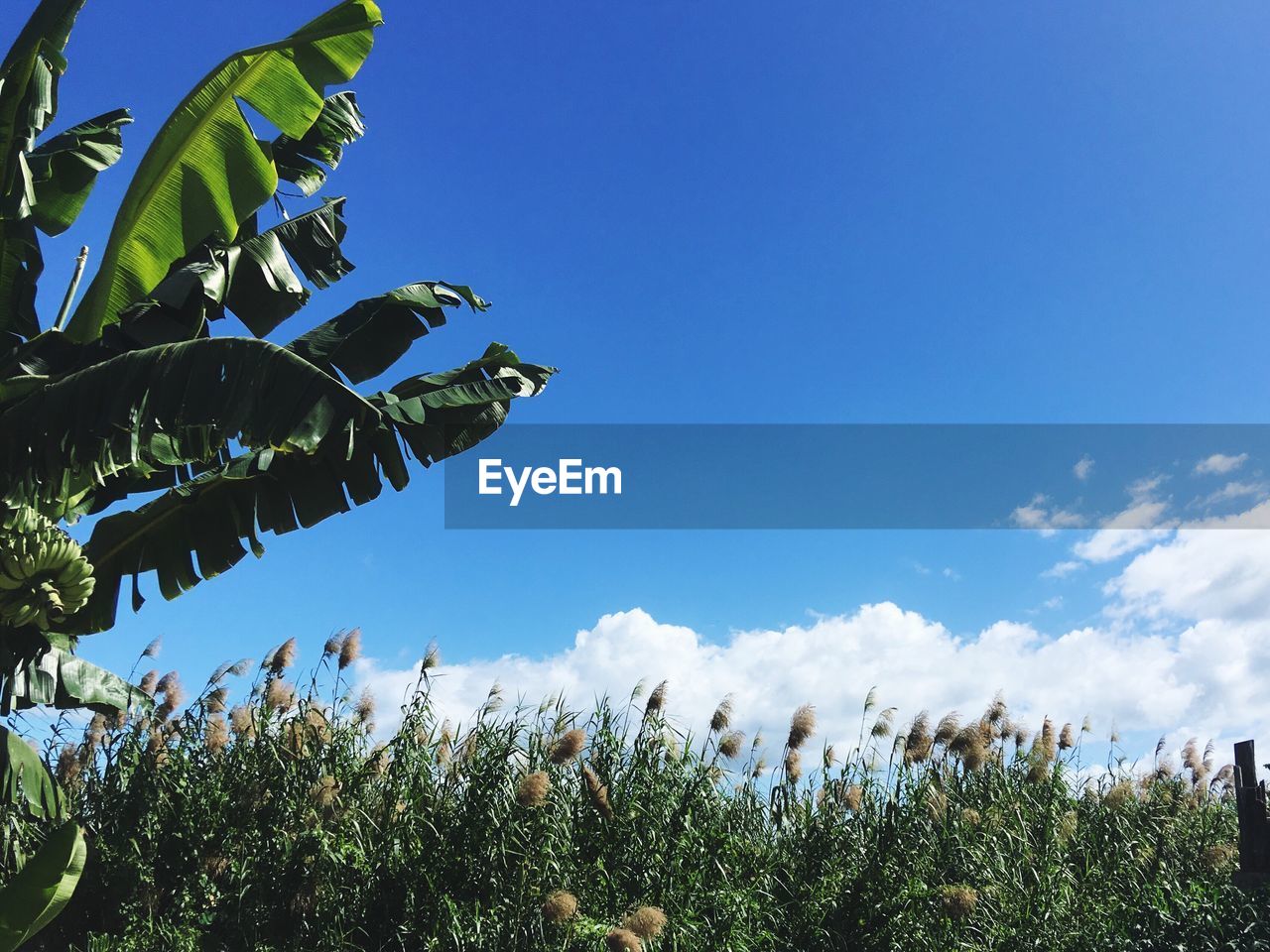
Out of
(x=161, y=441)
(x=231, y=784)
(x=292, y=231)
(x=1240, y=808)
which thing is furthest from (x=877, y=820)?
(x=292, y=231)

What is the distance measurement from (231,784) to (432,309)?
340 centimetres

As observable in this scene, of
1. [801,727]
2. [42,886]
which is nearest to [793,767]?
[801,727]

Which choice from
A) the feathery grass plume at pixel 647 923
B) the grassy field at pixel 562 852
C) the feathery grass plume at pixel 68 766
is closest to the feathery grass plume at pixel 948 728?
the grassy field at pixel 562 852

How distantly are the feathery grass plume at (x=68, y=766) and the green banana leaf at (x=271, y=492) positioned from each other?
1.42 m

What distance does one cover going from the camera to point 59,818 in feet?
23.6

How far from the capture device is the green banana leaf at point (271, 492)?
6508 millimetres

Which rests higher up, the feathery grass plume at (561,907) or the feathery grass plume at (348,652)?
the feathery grass plume at (348,652)

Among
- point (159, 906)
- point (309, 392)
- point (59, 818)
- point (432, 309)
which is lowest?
point (159, 906)

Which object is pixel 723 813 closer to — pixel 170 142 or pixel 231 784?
pixel 231 784

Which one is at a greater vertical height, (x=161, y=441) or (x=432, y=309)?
(x=432, y=309)

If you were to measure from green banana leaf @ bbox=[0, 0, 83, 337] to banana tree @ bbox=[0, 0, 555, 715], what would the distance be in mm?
12

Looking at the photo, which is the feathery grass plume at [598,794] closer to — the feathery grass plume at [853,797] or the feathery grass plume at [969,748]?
the feathery grass plume at [853,797]

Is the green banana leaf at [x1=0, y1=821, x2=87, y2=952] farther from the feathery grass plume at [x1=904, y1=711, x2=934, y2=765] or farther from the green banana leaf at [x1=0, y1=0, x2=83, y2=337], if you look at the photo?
the feathery grass plume at [x1=904, y1=711, x2=934, y2=765]

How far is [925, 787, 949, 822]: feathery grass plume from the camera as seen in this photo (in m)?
6.77
